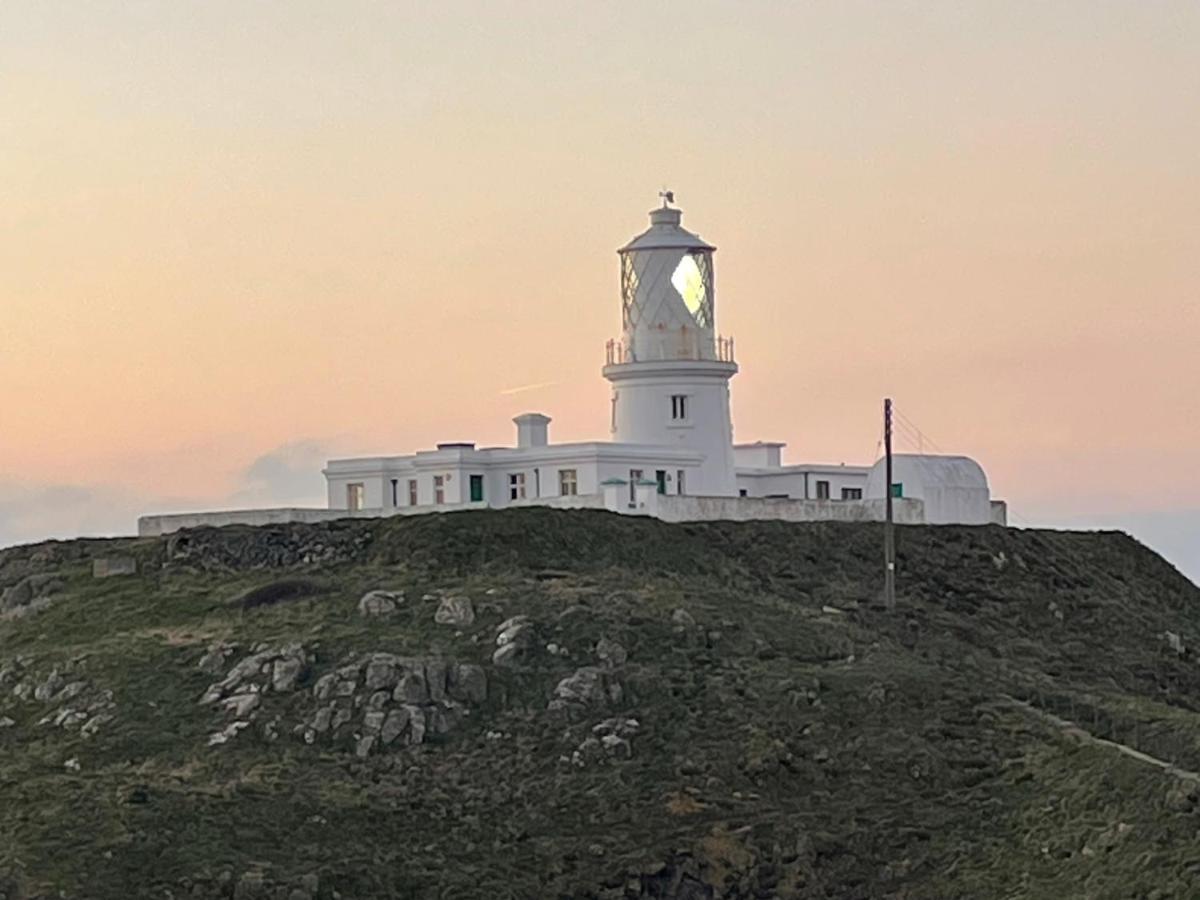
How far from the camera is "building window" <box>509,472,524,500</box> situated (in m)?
69.4

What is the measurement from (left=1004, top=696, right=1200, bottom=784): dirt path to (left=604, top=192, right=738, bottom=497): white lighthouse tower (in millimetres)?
18889

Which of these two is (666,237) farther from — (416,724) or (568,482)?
(416,724)

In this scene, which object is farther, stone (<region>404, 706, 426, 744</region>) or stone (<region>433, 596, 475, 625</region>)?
stone (<region>433, 596, 475, 625</region>)

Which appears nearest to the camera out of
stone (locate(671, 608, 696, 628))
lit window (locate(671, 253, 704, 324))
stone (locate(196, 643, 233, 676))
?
stone (locate(196, 643, 233, 676))

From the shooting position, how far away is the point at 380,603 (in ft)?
186

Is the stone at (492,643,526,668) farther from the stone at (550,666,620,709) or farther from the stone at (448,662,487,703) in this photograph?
the stone at (550,666,620,709)

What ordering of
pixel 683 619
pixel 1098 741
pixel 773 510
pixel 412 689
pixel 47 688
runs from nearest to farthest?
pixel 1098 741
pixel 412 689
pixel 47 688
pixel 683 619
pixel 773 510

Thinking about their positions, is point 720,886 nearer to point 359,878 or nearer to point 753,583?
point 359,878

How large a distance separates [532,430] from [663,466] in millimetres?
3476

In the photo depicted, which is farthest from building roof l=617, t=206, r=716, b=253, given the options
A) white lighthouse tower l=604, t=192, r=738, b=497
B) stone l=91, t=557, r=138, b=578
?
stone l=91, t=557, r=138, b=578

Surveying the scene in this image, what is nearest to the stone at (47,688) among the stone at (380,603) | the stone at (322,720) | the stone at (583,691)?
the stone at (322,720)

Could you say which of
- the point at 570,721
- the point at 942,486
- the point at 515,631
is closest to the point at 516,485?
the point at 942,486

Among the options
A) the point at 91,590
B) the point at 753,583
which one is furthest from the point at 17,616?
the point at 753,583

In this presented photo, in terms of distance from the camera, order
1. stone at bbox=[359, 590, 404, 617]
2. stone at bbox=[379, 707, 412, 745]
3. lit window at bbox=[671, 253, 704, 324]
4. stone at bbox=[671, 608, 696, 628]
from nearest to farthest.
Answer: stone at bbox=[379, 707, 412, 745], stone at bbox=[671, 608, 696, 628], stone at bbox=[359, 590, 404, 617], lit window at bbox=[671, 253, 704, 324]
